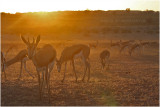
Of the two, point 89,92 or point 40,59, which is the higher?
point 40,59

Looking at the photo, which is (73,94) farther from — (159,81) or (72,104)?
(159,81)

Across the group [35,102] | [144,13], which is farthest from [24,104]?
Result: [144,13]

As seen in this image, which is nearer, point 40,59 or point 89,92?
point 40,59

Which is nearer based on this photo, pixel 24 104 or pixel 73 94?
pixel 24 104

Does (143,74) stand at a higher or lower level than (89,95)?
higher

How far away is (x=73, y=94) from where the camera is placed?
9695mm

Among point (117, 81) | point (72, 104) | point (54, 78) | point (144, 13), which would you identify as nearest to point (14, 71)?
point (54, 78)

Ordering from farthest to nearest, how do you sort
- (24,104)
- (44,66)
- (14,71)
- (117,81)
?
(14,71), (117,81), (44,66), (24,104)

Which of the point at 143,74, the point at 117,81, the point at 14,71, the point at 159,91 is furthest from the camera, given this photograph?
the point at 14,71

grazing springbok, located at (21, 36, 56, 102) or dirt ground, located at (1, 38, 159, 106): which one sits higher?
grazing springbok, located at (21, 36, 56, 102)

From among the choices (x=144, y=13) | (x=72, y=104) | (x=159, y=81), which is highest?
(x=144, y=13)

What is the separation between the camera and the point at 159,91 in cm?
1012

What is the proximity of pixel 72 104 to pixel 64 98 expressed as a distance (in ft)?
2.34

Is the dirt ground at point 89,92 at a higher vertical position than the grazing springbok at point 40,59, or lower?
lower
